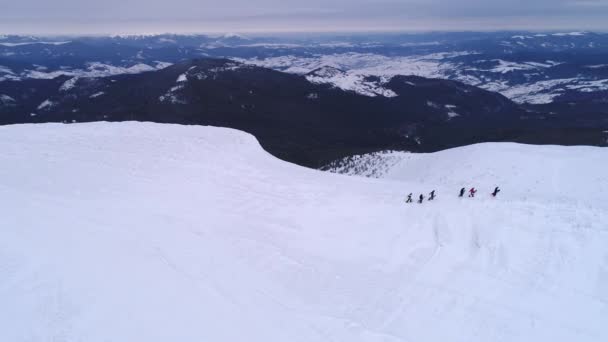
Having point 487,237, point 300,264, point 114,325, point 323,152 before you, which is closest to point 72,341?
point 114,325

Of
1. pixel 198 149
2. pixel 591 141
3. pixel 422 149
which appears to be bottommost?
pixel 422 149

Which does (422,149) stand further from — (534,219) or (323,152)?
(534,219)

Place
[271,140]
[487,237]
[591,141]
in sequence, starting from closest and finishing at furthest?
[487,237]
[591,141]
[271,140]

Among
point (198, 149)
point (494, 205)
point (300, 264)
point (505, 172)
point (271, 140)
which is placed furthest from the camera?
point (271, 140)

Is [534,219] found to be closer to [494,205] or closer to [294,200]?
[494,205]

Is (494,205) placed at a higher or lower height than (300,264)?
higher

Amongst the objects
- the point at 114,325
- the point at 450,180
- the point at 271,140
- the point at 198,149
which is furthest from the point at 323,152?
the point at 114,325

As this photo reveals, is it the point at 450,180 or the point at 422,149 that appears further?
the point at 422,149
